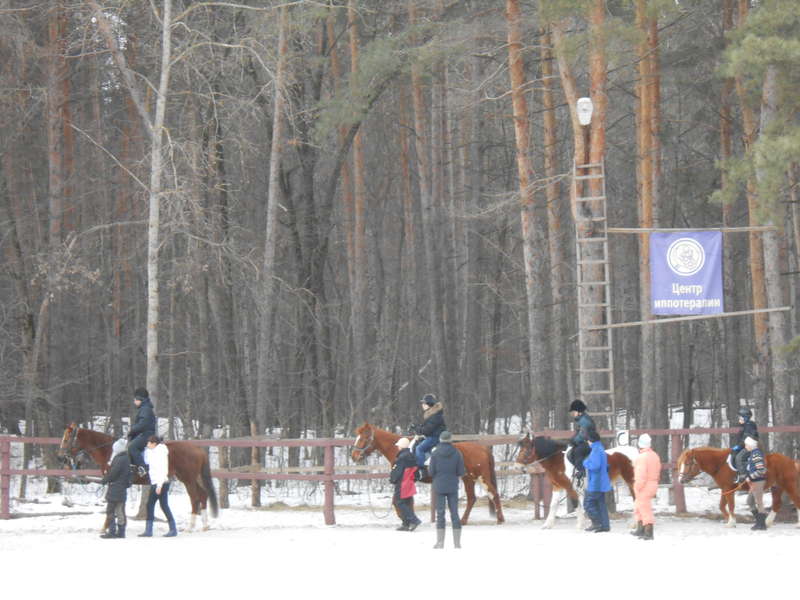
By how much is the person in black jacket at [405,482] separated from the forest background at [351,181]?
4623 millimetres

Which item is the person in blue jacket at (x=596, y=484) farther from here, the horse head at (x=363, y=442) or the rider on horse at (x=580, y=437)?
the horse head at (x=363, y=442)

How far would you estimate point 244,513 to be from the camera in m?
20.7

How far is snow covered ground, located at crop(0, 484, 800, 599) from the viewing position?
38.2 feet

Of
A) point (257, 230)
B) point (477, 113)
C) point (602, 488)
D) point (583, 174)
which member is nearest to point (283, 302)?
point (257, 230)

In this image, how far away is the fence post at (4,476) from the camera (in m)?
18.8

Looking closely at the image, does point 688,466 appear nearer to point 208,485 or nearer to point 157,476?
point 208,485

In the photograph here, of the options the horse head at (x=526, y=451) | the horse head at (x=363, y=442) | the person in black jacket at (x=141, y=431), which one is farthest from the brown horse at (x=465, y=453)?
the person in black jacket at (x=141, y=431)

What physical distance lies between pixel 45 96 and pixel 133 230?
11.6 metres

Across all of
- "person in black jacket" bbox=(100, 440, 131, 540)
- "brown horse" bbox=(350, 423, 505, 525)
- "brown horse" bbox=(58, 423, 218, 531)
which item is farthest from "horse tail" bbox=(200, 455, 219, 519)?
"brown horse" bbox=(350, 423, 505, 525)

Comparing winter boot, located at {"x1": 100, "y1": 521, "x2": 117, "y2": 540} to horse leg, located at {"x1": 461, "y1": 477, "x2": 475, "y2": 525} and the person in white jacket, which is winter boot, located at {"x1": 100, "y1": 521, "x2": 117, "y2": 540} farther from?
horse leg, located at {"x1": 461, "y1": 477, "x2": 475, "y2": 525}

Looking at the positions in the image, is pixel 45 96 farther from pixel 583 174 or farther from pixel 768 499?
pixel 768 499

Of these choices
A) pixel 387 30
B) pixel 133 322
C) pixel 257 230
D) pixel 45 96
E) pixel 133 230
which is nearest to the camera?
A: pixel 45 96

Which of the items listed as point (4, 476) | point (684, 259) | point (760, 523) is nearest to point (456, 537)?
point (760, 523)

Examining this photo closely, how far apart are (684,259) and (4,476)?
36.9 ft
